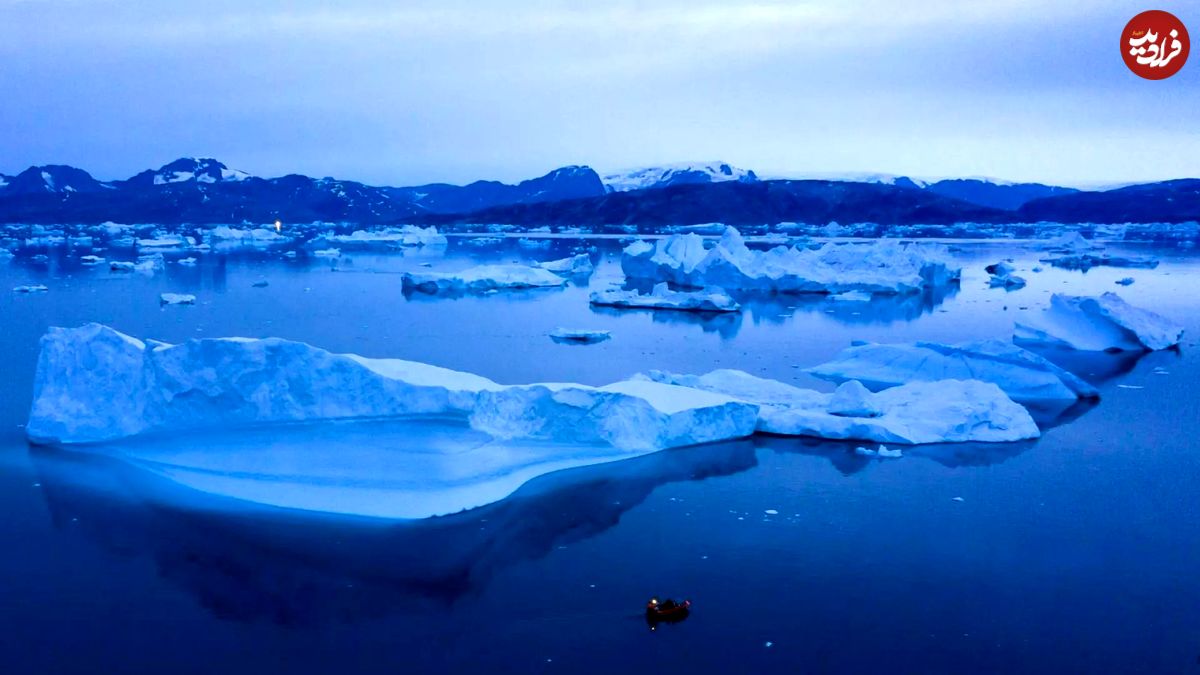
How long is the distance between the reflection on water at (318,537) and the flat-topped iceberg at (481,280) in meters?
12.9

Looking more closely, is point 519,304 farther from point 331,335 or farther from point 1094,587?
point 1094,587

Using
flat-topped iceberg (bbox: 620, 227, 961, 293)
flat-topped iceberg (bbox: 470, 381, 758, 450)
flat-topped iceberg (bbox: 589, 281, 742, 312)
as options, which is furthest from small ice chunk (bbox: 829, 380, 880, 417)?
flat-topped iceberg (bbox: 620, 227, 961, 293)

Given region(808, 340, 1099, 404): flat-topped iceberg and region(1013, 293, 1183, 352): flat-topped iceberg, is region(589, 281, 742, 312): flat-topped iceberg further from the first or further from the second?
region(808, 340, 1099, 404): flat-topped iceberg

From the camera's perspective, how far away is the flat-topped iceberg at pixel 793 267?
20031mm

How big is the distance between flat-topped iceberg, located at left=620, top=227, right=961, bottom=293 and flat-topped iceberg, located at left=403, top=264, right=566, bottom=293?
8.23 feet

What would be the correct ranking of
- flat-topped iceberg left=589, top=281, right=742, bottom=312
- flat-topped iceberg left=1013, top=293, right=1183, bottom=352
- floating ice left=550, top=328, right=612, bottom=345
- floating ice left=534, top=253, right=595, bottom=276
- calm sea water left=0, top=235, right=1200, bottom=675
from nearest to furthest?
calm sea water left=0, top=235, right=1200, bottom=675 → flat-topped iceberg left=1013, top=293, right=1183, bottom=352 → floating ice left=550, top=328, right=612, bottom=345 → flat-topped iceberg left=589, top=281, right=742, bottom=312 → floating ice left=534, top=253, right=595, bottom=276

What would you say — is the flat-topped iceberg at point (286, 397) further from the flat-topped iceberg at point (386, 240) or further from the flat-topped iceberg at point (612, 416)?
the flat-topped iceberg at point (386, 240)

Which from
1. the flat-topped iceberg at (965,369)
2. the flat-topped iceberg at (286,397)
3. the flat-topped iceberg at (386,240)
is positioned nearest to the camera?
the flat-topped iceberg at (286,397)

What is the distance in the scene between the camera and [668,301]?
16.7 m

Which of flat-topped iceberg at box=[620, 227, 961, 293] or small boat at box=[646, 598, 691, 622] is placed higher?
flat-topped iceberg at box=[620, 227, 961, 293]

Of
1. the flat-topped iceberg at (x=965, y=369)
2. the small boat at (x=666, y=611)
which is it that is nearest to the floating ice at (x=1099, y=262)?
the flat-topped iceberg at (x=965, y=369)

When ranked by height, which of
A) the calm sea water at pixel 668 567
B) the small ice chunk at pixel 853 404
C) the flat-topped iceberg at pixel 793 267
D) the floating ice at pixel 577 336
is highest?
the flat-topped iceberg at pixel 793 267

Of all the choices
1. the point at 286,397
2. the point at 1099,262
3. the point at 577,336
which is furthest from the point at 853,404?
the point at 1099,262

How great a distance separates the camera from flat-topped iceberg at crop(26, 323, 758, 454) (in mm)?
6504
